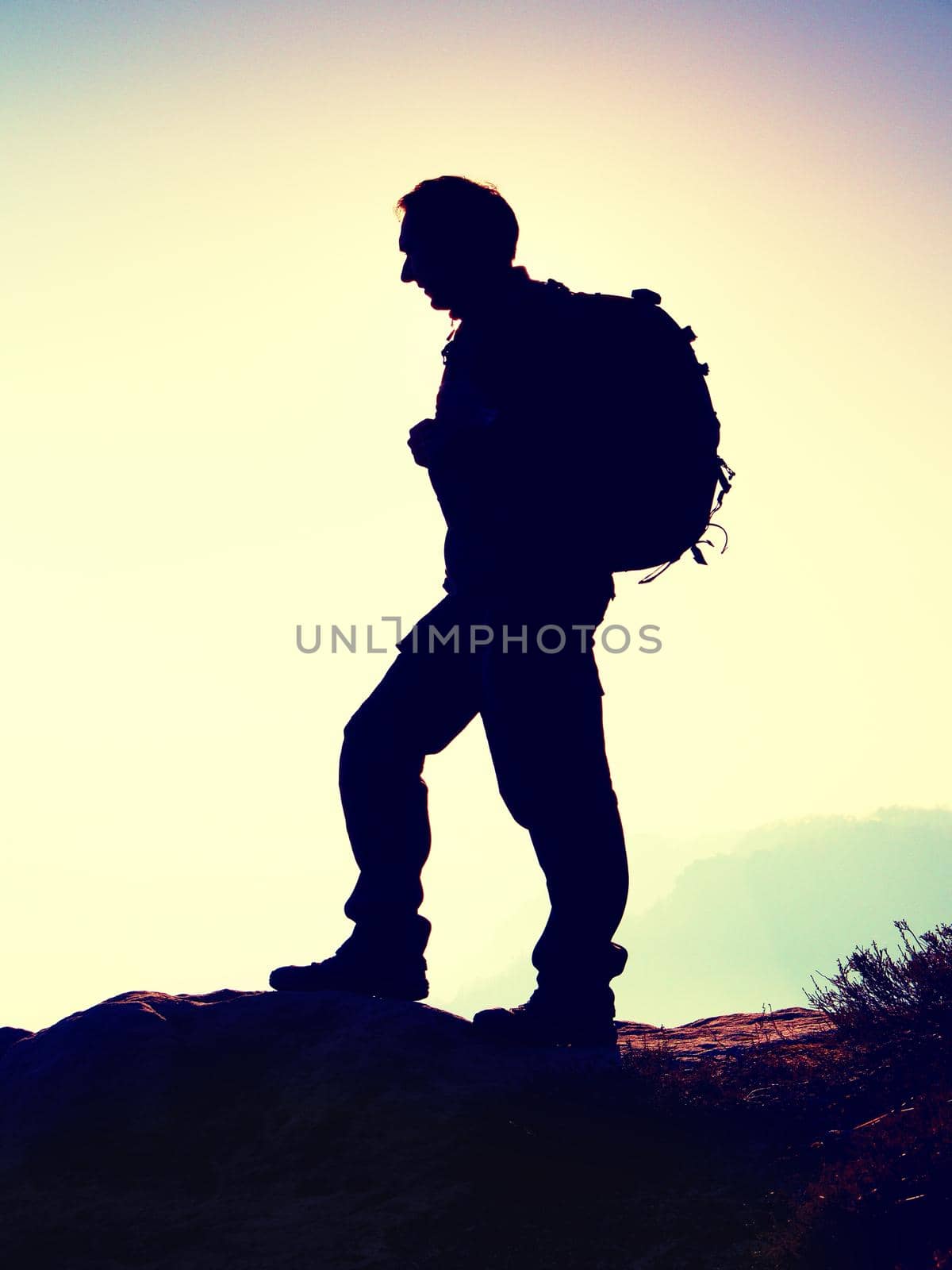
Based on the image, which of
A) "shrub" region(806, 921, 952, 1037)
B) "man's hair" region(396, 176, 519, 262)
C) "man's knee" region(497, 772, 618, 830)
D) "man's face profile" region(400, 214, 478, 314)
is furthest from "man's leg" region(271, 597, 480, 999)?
"shrub" region(806, 921, 952, 1037)

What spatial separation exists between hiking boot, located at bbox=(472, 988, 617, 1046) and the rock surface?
9cm

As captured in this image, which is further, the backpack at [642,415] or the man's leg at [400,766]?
the man's leg at [400,766]

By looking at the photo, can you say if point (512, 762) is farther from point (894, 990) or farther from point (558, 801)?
point (894, 990)

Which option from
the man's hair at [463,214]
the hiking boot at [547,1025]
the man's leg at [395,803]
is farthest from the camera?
the man's leg at [395,803]

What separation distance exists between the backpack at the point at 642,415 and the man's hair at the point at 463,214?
1.39 feet

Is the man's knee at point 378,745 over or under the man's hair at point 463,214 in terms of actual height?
under

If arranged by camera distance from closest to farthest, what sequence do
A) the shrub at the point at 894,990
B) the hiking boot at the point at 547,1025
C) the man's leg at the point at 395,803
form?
the shrub at the point at 894,990 < the hiking boot at the point at 547,1025 < the man's leg at the point at 395,803

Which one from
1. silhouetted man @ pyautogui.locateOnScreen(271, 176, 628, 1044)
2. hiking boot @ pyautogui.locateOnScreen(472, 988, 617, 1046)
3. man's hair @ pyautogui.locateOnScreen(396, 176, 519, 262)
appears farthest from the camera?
man's hair @ pyautogui.locateOnScreen(396, 176, 519, 262)

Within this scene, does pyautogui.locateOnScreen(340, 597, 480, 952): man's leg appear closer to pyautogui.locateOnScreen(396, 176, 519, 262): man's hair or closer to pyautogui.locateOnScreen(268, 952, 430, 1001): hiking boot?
pyautogui.locateOnScreen(268, 952, 430, 1001): hiking boot

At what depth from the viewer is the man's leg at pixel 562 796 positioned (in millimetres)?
4719

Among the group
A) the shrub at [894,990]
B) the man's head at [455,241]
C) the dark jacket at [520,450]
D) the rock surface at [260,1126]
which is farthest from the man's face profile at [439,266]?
the shrub at [894,990]

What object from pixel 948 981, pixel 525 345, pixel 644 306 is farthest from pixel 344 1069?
pixel 644 306

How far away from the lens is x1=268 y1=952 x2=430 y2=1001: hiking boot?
500cm

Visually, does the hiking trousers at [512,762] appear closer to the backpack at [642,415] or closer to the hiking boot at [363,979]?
the hiking boot at [363,979]
